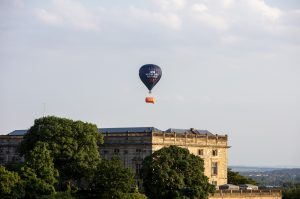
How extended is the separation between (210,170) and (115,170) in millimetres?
26170

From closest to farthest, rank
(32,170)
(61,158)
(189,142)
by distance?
(32,170) < (61,158) < (189,142)

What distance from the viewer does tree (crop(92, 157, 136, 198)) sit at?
92125mm

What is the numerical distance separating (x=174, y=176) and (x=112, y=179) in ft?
22.8

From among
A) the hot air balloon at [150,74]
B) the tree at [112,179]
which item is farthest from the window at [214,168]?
the tree at [112,179]

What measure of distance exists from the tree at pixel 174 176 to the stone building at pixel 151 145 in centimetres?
1241

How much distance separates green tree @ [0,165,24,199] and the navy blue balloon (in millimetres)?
29595

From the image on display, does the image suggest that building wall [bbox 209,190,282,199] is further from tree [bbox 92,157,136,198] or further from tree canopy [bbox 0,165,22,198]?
tree canopy [bbox 0,165,22,198]

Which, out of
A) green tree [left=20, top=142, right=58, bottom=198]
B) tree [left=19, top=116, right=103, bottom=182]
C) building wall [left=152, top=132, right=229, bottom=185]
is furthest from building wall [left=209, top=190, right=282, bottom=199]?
green tree [left=20, top=142, right=58, bottom=198]

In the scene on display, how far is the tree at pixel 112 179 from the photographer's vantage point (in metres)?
92.1

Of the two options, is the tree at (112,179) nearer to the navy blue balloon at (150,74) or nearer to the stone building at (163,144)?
the stone building at (163,144)

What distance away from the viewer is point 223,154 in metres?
119

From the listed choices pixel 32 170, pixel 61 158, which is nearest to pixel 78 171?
pixel 61 158

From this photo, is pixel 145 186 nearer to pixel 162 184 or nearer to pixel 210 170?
pixel 162 184

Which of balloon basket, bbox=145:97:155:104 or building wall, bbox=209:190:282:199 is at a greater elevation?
balloon basket, bbox=145:97:155:104
